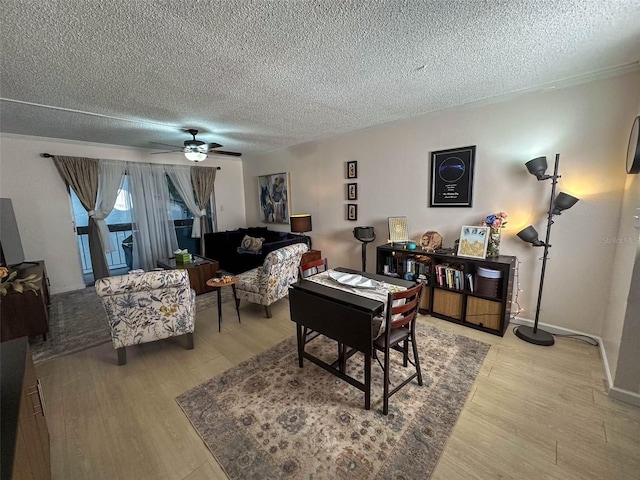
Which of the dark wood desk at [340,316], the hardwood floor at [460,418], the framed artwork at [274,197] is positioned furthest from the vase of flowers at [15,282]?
the framed artwork at [274,197]

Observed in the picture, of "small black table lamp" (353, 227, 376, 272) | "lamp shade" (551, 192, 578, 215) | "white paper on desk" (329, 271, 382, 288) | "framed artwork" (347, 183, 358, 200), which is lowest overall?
"white paper on desk" (329, 271, 382, 288)

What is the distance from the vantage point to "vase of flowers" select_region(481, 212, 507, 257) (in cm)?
265

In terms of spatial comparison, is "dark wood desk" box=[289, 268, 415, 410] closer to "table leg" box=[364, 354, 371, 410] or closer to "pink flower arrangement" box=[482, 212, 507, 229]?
"table leg" box=[364, 354, 371, 410]

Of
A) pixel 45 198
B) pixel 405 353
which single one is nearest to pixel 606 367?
pixel 405 353

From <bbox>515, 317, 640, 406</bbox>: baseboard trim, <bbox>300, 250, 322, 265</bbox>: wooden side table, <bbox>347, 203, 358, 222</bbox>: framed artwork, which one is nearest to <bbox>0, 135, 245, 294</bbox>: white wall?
<bbox>300, 250, 322, 265</bbox>: wooden side table

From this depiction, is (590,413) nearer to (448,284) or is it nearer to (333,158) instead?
(448,284)

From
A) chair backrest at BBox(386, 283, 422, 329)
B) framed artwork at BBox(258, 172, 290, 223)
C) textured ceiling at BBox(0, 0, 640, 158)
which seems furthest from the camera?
framed artwork at BBox(258, 172, 290, 223)

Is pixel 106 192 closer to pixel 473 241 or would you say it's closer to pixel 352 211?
pixel 352 211

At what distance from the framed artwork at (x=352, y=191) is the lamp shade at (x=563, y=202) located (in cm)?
227

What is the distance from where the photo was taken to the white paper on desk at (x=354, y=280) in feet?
6.53

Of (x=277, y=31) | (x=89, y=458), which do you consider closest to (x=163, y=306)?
(x=89, y=458)

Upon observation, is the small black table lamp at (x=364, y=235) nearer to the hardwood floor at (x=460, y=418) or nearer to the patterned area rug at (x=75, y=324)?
the hardwood floor at (x=460, y=418)

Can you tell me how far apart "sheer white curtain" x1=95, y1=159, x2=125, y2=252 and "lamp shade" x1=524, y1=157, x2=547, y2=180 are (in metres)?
5.65

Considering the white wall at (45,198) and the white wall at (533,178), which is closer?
the white wall at (533,178)
